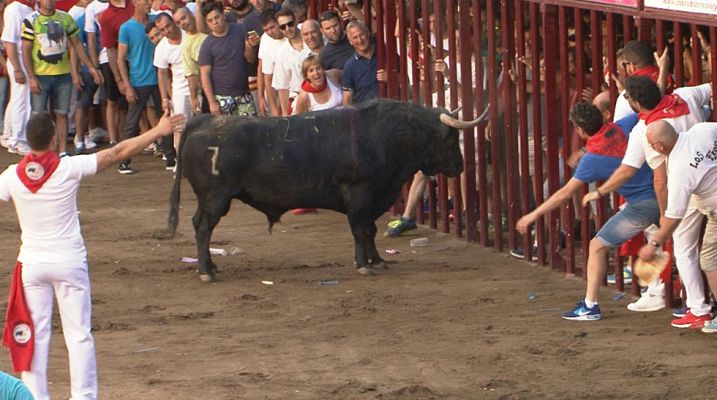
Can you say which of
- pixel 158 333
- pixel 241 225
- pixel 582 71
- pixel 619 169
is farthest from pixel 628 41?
pixel 241 225

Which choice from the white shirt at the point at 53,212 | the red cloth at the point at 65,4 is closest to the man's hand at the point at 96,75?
the red cloth at the point at 65,4

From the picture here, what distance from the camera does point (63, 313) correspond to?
9.11 meters


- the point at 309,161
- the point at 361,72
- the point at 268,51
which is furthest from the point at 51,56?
the point at 309,161

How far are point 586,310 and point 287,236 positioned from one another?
4.49m

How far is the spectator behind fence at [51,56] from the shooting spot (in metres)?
19.0

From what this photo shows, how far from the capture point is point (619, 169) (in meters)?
10.9

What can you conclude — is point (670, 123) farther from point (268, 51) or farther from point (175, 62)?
point (175, 62)

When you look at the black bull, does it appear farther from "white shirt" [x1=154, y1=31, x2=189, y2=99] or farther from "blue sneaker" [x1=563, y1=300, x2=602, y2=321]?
"white shirt" [x1=154, y1=31, x2=189, y2=99]

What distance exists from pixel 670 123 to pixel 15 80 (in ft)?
35.7

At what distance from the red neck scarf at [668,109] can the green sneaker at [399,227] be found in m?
4.64

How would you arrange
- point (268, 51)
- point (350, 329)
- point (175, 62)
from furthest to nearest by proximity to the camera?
point (175, 62) → point (268, 51) → point (350, 329)

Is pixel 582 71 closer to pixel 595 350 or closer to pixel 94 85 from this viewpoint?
pixel 595 350

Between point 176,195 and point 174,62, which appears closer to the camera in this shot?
point 176,195

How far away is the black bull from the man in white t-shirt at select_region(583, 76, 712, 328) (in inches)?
113
